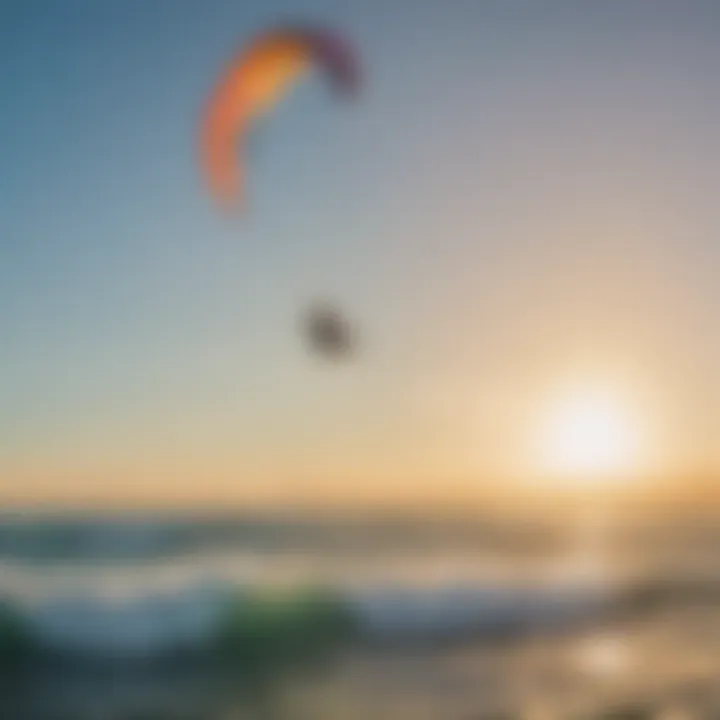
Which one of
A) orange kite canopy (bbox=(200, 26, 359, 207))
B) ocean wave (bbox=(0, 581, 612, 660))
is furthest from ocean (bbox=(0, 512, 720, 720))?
orange kite canopy (bbox=(200, 26, 359, 207))

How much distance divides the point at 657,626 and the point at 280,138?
0.76 meters

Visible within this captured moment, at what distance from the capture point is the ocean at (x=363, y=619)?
4.64ft

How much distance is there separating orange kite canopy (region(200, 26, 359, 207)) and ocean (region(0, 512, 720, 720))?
0.43 m

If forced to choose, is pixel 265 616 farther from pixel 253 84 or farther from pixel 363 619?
pixel 253 84

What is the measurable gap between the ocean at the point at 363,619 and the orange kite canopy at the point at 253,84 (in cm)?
43

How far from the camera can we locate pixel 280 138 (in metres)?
1.45

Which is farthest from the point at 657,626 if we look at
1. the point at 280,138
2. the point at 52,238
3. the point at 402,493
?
the point at 52,238

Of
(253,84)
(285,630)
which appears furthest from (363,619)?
(253,84)

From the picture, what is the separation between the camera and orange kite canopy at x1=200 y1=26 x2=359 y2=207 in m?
1.44

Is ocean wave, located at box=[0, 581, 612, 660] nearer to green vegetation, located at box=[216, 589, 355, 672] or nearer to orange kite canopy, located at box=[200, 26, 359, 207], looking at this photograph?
green vegetation, located at box=[216, 589, 355, 672]

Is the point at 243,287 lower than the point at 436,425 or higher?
higher

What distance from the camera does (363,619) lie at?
148cm

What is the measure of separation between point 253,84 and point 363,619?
0.68m

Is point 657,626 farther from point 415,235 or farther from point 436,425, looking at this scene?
point 415,235
